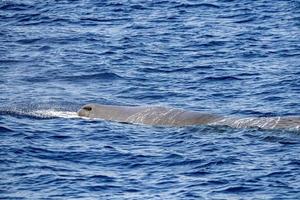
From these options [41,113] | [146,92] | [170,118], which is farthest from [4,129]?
[146,92]

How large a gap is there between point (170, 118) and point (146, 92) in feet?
20.6

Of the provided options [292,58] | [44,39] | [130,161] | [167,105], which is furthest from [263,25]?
[130,161]

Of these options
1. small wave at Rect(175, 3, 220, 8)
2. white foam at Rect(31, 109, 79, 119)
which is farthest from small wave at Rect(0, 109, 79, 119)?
small wave at Rect(175, 3, 220, 8)

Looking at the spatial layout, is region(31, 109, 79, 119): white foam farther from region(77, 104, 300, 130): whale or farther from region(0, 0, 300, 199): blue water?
region(77, 104, 300, 130): whale

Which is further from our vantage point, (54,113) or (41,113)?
(54,113)

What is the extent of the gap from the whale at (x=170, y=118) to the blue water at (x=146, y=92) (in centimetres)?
51

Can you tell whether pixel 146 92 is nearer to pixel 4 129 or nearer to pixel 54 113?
pixel 54 113

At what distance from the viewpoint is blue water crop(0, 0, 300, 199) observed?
2430 centimetres

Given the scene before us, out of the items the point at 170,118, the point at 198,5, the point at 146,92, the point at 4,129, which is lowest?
the point at 198,5

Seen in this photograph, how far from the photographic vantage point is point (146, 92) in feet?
122

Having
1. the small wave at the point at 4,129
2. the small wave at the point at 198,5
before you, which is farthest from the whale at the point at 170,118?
the small wave at the point at 198,5

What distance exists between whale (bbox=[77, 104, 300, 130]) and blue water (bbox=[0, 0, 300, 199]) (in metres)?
0.51

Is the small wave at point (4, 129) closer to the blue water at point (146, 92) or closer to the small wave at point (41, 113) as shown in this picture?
the blue water at point (146, 92)

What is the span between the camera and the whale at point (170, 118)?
95.9 ft
